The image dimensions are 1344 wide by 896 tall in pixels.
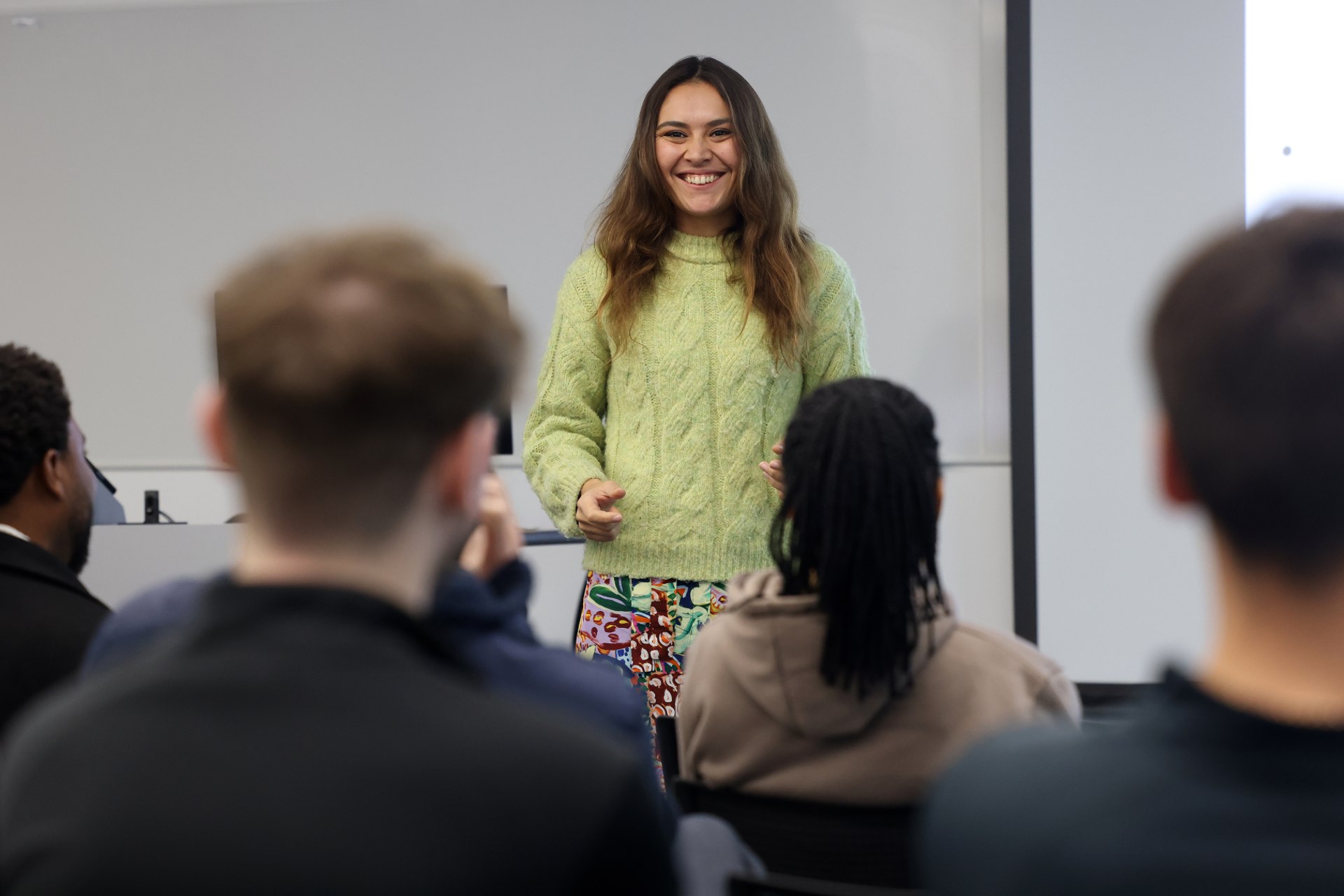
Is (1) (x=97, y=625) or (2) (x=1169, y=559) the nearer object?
(1) (x=97, y=625)

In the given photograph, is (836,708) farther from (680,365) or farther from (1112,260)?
(1112,260)

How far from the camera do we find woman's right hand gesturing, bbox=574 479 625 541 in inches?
74.8

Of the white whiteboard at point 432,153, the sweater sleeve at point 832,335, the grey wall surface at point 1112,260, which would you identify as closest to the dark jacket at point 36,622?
the sweater sleeve at point 832,335

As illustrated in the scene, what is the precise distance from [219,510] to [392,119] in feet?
5.49

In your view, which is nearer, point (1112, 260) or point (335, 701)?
Answer: point (335, 701)

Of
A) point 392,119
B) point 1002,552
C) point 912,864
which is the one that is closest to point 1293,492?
point 912,864

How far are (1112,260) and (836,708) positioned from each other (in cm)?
336

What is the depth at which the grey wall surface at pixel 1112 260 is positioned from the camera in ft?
13.6

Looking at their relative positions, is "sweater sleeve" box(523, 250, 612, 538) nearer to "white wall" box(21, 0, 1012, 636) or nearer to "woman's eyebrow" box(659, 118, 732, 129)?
"woman's eyebrow" box(659, 118, 732, 129)

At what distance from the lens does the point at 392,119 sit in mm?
4867

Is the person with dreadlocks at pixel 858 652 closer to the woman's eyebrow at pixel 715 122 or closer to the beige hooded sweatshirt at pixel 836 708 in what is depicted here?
the beige hooded sweatshirt at pixel 836 708

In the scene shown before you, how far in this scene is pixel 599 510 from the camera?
190 cm

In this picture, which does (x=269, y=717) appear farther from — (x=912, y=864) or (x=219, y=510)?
(x=219, y=510)

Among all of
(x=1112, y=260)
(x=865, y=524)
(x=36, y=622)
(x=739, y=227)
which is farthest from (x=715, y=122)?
(x=1112, y=260)
